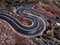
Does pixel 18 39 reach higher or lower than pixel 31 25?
lower

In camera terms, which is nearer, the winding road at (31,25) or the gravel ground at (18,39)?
the gravel ground at (18,39)

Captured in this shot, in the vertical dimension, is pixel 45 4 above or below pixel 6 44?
above

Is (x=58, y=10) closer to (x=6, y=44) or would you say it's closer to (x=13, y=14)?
(x=13, y=14)

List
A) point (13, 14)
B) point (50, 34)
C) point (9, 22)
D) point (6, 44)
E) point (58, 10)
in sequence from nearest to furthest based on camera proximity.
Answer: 1. point (6, 44)
2. point (50, 34)
3. point (9, 22)
4. point (13, 14)
5. point (58, 10)

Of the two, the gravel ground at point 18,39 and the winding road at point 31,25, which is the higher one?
the winding road at point 31,25

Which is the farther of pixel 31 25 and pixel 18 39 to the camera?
pixel 31 25

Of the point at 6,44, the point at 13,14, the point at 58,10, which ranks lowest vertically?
the point at 6,44

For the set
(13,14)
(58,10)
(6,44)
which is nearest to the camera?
(6,44)

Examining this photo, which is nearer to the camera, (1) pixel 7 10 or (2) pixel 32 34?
(2) pixel 32 34

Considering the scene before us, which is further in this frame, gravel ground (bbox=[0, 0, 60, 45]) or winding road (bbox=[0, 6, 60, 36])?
winding road (bbox=[0, 6, 60, 36])

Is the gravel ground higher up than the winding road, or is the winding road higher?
the winding road

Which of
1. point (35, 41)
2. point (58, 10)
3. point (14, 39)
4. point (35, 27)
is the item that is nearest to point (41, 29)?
point (35, 27)
